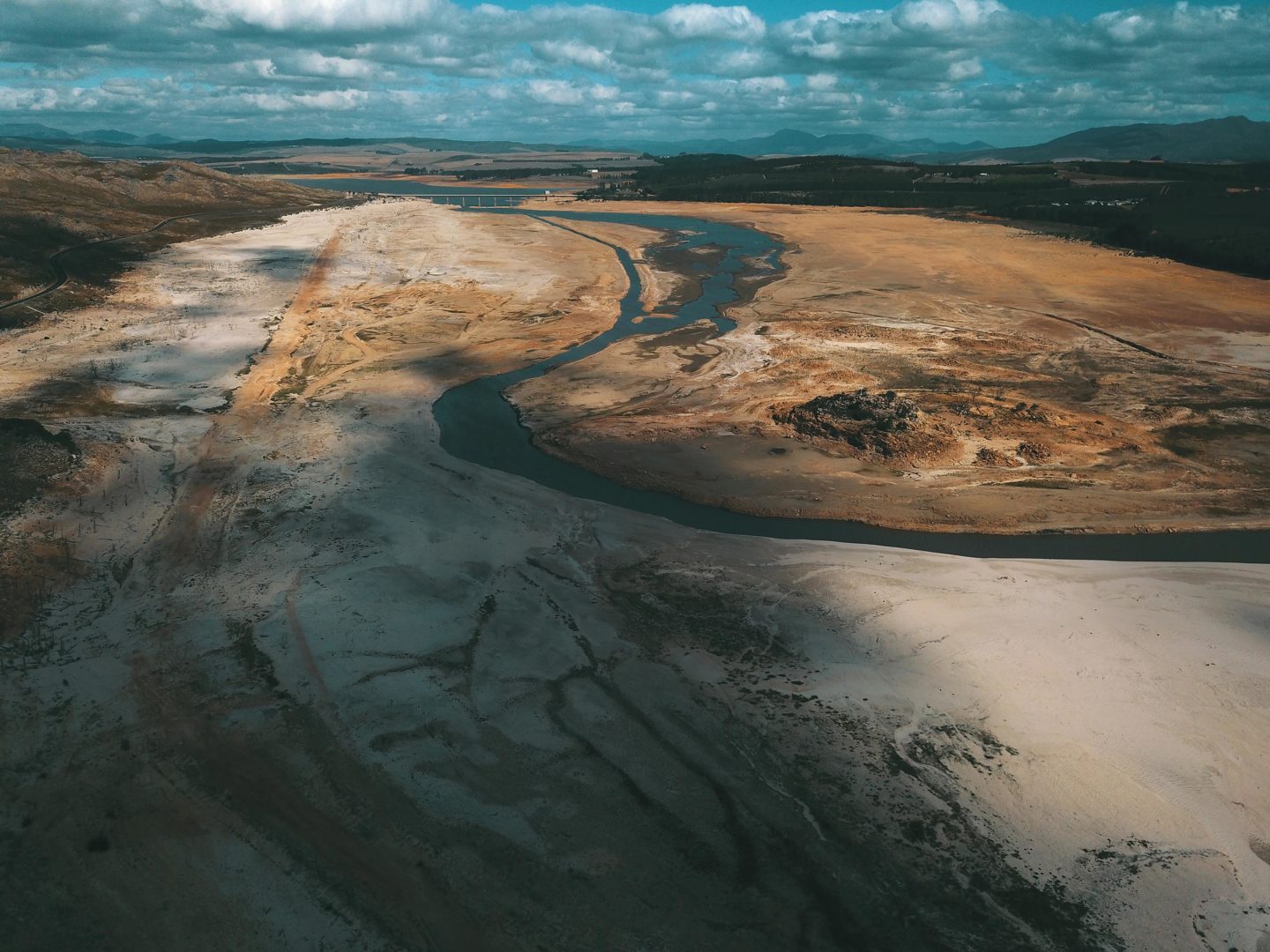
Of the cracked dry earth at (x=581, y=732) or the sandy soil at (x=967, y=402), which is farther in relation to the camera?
the sandy soil at (x=967, y=402)

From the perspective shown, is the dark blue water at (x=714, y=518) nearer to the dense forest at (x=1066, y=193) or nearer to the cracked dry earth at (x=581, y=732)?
the cracked dry earth at (x=581, y=732)

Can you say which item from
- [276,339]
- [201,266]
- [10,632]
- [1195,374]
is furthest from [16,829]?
[201,266]

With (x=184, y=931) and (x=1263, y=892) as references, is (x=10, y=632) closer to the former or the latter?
(x=184, y=931)

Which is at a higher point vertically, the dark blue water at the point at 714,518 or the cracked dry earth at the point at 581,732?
the dark blue water at the point at 714,518

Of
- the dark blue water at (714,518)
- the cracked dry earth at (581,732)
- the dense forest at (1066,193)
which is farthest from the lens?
the dense forest at (1066,193)

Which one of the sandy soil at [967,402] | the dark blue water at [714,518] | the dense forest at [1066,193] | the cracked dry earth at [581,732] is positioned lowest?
the cracked dry earth at [581,732]

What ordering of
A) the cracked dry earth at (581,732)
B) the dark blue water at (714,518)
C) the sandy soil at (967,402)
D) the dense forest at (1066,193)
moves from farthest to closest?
the dense forest at (1066,193), the sandy soil at (967,402), the dark blue water at (714,518), the cracked dry earth at (581,732)

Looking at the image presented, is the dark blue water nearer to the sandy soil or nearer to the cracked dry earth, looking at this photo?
the sandy soil

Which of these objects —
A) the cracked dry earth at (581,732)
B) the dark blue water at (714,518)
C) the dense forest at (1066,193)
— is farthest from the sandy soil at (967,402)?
the dense forest at (1066,193)
